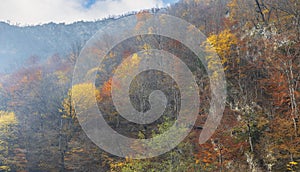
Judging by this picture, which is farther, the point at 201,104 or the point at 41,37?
the point at 41,37

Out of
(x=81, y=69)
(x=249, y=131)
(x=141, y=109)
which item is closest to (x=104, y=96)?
(x=141, y=109)

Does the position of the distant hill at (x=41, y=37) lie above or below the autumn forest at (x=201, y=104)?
above

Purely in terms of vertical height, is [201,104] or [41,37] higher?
[41,37]

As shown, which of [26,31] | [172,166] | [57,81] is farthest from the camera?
[26,31]

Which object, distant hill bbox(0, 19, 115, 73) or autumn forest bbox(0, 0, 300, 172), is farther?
distant hill bbox(0, 19, 115, 73)

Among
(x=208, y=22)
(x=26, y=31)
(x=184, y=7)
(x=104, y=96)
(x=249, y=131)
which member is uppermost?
(x=26, y=31)

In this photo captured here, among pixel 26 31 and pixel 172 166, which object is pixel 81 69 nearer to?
pixel 172 166

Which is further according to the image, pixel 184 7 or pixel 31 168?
pixel 184 7

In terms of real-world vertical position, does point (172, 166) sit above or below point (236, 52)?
below

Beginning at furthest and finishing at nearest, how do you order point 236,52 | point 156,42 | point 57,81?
point 57,81
point 156,42
point 236,52

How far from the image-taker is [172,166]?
45.5ft

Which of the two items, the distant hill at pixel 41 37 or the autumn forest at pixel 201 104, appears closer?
the autumn forest at pixel 201 104

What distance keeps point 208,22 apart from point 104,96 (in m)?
15.1

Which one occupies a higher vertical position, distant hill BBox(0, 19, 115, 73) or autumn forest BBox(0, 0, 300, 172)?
distant hill BBox(0, 19, 115, 73)
